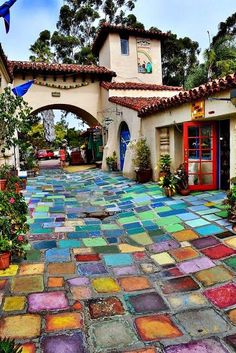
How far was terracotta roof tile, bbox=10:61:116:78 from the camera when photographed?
1473 centimetres

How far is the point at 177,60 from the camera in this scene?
82.3ft

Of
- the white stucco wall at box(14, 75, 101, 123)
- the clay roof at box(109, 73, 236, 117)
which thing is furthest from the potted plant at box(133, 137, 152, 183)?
the white stucco wall at box(14, 75, 101, 123)

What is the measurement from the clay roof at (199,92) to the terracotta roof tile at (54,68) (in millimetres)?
6478

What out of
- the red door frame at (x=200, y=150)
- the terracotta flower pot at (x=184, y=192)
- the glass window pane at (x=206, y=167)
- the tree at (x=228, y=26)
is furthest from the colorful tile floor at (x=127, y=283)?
the tree at (x=228, y=26)

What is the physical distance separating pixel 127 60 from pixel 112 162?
613cm

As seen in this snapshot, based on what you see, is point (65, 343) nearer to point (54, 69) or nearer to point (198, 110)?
point (198, 110)

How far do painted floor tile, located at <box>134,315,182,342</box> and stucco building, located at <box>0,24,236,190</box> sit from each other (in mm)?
4844

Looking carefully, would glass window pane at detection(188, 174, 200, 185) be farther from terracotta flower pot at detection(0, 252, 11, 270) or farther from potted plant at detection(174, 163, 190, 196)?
terracotta flower pot at detection(0, 252, 11, 270)

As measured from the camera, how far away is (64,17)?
26.3m

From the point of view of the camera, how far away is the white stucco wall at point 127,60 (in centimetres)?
1675

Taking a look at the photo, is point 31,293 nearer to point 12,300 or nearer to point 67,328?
point 12,300

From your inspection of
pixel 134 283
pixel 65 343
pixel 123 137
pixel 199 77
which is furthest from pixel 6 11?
pixel 199 77

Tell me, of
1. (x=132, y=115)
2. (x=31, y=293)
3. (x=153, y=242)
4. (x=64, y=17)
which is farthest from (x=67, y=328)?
(x=64, y=17)

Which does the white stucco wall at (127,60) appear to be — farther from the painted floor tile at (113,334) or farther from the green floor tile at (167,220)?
the painted floor tile at (113,334)
